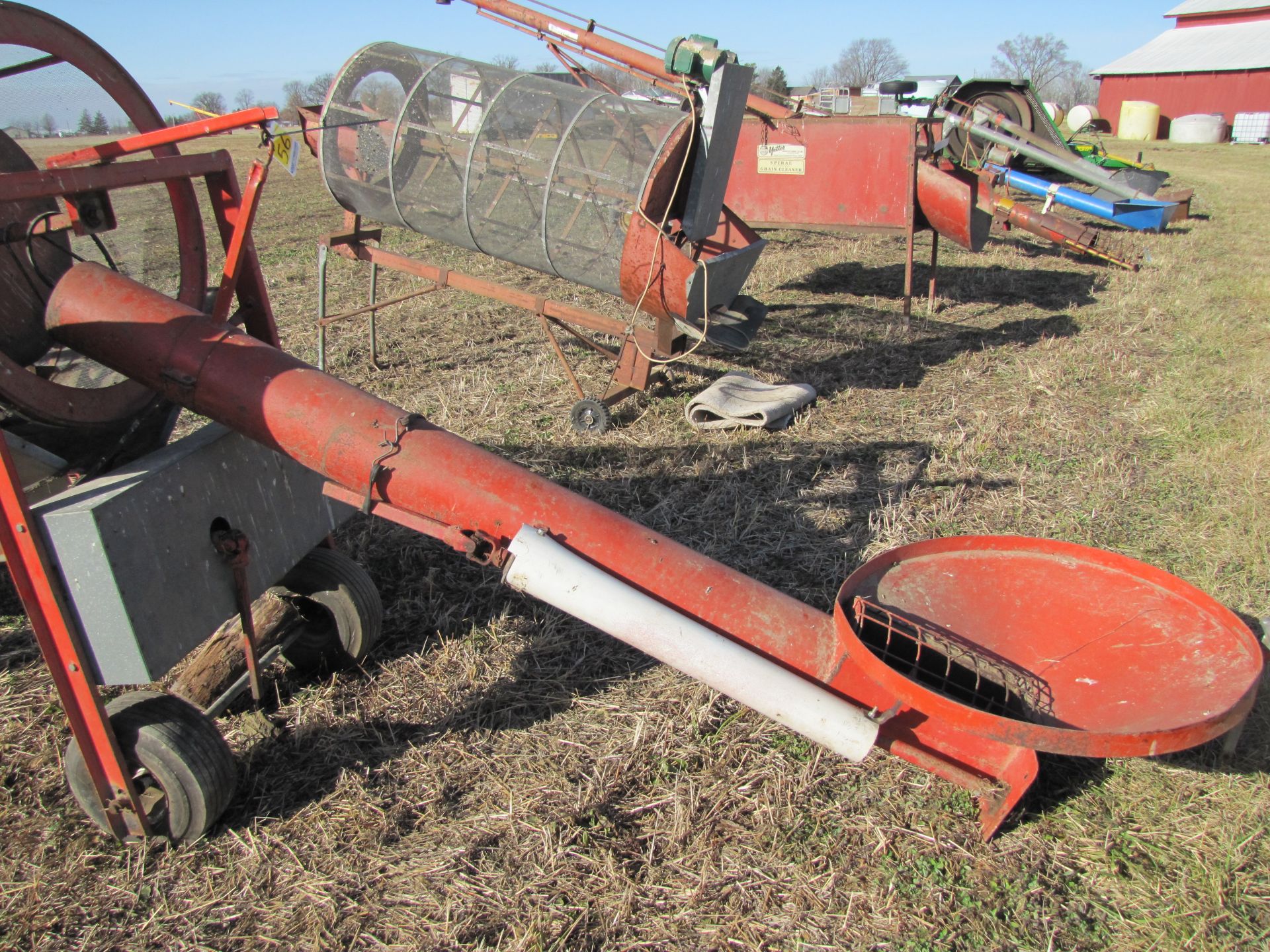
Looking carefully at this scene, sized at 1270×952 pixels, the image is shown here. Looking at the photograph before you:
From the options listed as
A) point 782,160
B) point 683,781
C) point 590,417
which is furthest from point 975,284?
point 683,781

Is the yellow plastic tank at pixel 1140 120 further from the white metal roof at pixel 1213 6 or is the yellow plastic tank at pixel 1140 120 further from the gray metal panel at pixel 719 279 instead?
the gray metal panel at pixel 719 279

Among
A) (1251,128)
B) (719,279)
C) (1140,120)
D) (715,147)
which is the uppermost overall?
(1140,120)

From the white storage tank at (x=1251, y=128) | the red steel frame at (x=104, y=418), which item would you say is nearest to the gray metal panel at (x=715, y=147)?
the red steel frame at (x=104, y=418)

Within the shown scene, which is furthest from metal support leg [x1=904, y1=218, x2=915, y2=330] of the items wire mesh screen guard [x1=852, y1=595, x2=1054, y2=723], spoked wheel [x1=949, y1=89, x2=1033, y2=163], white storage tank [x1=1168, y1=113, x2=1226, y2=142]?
white storage tank [x1=1168, y1=113, x2=1226, y2=142]

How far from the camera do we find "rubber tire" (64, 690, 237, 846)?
235cm

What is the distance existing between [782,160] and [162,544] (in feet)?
24.9

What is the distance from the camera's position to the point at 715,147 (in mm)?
4859

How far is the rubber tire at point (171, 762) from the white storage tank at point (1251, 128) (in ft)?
123

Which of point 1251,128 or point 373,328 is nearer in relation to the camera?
→ point 373,328

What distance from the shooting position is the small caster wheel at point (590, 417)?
5.26 metres

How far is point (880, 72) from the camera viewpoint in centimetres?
7394

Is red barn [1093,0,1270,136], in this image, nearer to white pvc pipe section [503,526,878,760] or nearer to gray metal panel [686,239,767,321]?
gray metal panel [686,239,767,321]

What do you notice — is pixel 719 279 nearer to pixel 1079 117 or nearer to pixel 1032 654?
pixel 1032 654

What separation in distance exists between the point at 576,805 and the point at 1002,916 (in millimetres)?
1259
